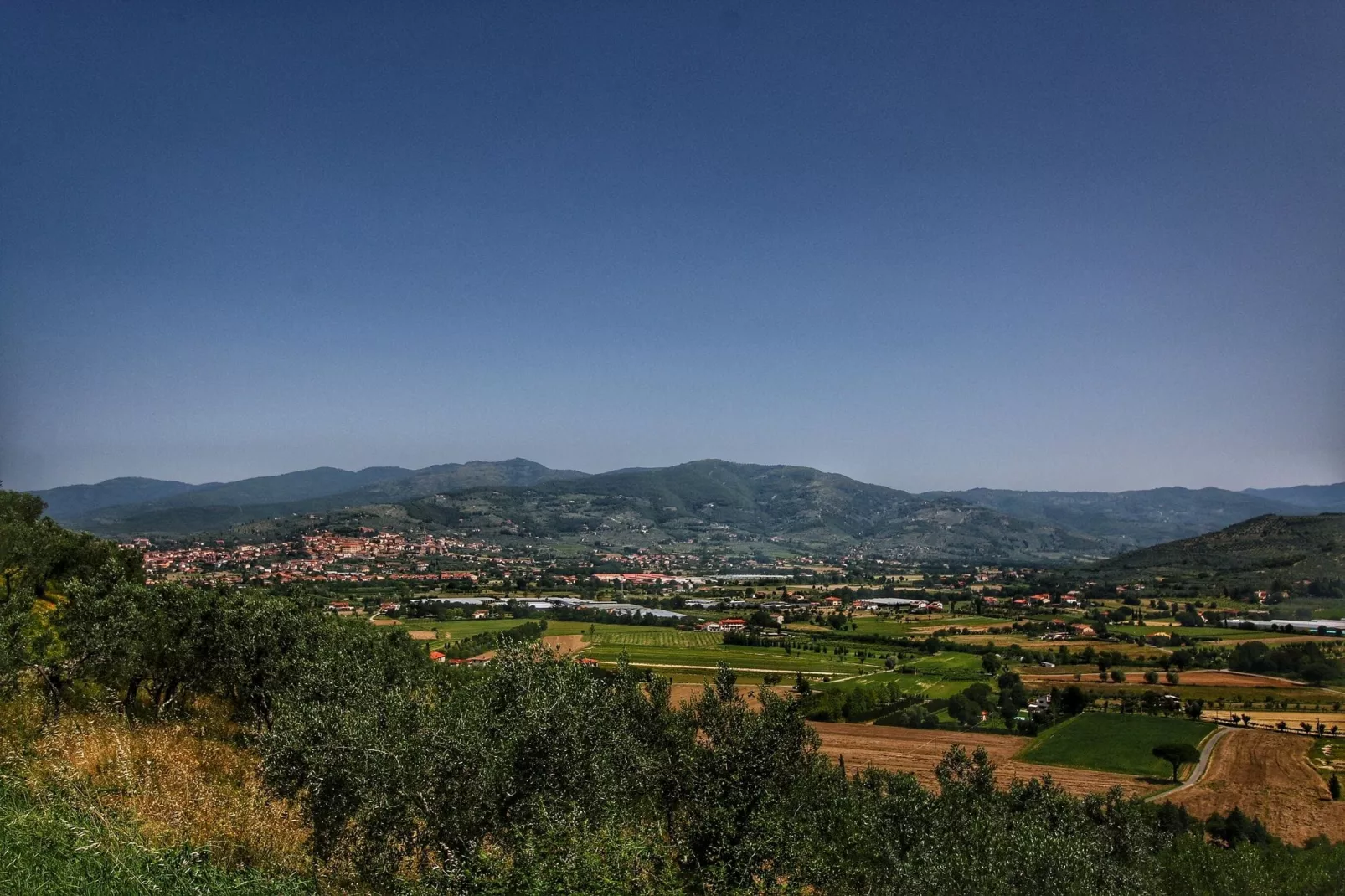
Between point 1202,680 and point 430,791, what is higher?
point 430,791

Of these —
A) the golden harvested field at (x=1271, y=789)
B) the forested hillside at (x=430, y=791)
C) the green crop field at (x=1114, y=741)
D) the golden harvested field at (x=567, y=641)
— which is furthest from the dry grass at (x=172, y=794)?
the golden harvested field at (x=567, y=641)

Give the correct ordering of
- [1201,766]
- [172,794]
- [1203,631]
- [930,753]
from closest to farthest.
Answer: [172,794] < [1201,766] < [930,753] < [1203,631]

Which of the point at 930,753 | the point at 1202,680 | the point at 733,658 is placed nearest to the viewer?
the point at 930,753

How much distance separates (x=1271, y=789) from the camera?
47625 mm

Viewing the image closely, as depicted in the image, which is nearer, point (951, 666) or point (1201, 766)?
point (1201, 766)

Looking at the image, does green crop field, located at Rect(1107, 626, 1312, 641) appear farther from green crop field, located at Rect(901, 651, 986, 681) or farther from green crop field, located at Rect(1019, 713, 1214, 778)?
green crop field, located at Rect(1019, 713, 1214, 778)

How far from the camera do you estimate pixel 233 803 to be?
13992mm

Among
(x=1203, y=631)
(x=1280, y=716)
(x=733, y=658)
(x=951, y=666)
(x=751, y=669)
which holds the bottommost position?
(x=951, y=666)

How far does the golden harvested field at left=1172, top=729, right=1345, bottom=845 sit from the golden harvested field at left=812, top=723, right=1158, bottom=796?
3784mm

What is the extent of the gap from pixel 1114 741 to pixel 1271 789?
12788 millimetres

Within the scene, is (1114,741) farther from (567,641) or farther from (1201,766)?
(567,641)

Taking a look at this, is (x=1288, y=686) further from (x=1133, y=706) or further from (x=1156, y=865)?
(x=1156, y=865)

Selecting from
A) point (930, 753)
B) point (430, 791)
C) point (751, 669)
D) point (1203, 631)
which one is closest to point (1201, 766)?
point (930, 753)

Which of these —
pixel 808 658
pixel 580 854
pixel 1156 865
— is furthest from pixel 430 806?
pixel 808 658
